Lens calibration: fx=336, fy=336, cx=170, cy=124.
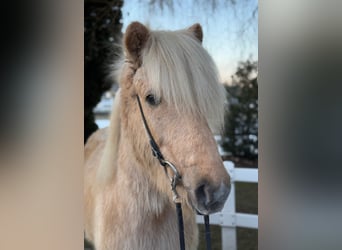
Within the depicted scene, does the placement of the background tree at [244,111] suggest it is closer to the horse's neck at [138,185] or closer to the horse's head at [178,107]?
the horse's head at [178,107]

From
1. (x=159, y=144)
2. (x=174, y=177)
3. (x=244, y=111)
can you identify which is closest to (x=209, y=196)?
(x=174, y=177)

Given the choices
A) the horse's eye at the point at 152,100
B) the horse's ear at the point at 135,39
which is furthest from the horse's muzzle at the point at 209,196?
the horse's ear at the point at 135,39

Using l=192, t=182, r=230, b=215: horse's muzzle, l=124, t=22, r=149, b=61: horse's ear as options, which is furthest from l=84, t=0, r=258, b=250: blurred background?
l=192, t=182, r=230, b=215: horse's muzzle

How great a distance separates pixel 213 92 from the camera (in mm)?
1216

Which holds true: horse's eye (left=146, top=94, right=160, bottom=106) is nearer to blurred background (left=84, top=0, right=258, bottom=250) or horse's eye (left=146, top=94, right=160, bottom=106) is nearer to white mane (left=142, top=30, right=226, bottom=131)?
white mane (left=142, top=30, right=226, bottom=131)

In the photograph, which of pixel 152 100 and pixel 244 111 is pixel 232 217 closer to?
pixel 244 111

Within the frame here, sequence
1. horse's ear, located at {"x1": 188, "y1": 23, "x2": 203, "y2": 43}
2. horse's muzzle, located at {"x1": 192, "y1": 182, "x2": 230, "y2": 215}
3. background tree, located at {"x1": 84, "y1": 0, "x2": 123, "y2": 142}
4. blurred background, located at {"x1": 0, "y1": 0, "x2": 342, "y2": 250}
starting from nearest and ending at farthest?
horse's muzzle, located at {"x1": 192, "y1": 182, "x2": 230, "y2": 215} → blurred background, located at {"x1": 0, "y1": 0, "x2": 342, "y2": 250} → horse's ear, located at {"x1": 188, "y1": 23, "x2": 203, "y2": 43} → background tree, located at {"x1": 84, "y1": 0, "x2": 123, "y2": 142}

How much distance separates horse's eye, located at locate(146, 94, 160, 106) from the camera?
4.00 feet

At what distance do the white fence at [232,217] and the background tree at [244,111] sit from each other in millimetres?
71

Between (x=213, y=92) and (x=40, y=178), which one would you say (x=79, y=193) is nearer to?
(x=40, y=178)

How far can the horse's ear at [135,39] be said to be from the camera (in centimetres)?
126

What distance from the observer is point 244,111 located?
133cm

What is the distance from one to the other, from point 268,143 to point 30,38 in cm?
124

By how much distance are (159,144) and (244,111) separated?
0.37 m
